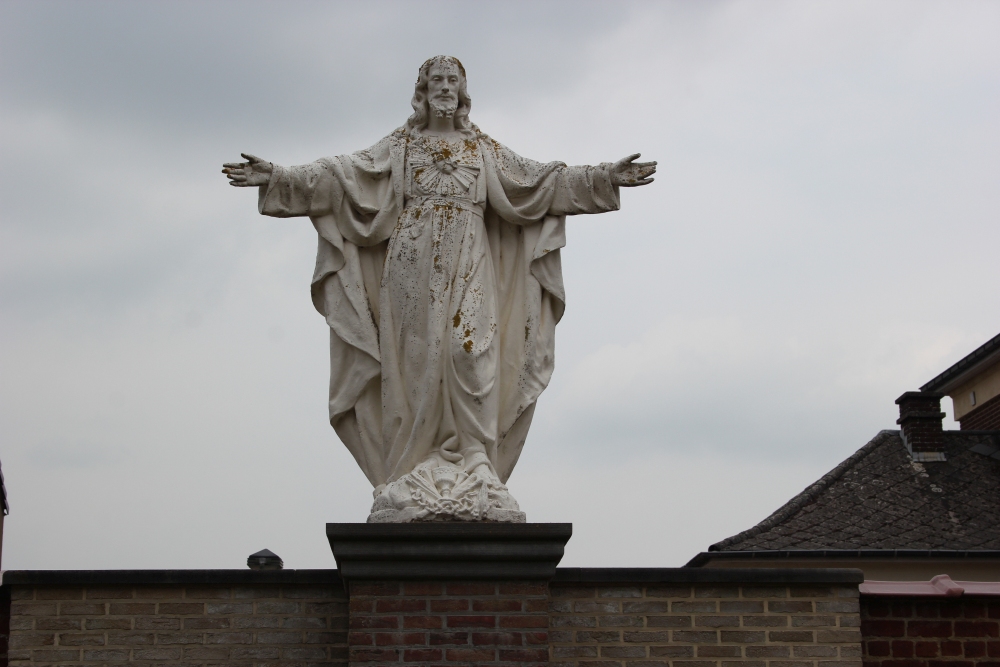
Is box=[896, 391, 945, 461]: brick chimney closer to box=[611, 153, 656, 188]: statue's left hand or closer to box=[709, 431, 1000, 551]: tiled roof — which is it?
box=[709, 431, 1000, 551]: tiled roof

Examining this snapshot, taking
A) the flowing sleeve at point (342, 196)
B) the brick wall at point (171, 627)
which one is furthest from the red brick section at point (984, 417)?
Result: the brick wall at point (171, 627)

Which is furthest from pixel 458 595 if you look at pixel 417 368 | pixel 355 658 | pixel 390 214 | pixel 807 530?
pixel 807 530

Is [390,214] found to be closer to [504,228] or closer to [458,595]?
[504,228]

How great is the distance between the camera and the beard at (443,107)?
27.9 ft

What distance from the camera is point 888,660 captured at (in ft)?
26.7

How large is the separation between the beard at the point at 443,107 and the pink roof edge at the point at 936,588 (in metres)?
3.76

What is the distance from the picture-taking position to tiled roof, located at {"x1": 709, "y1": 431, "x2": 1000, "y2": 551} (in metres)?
20.0

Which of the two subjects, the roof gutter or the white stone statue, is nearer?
the white stone statue

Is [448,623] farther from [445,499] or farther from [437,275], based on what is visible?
[437,275]

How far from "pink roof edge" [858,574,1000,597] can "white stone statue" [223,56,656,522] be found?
2.29 meters

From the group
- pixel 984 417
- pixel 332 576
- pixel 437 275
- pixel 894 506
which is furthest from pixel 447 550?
pixel 984 417

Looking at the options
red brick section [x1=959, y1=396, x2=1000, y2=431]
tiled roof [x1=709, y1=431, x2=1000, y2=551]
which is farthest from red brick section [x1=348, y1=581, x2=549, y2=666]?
red brick section [x1=959, y1=396, x2=1000, y2=431]

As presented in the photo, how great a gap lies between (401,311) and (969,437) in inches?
704

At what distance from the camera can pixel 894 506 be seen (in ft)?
69.8
